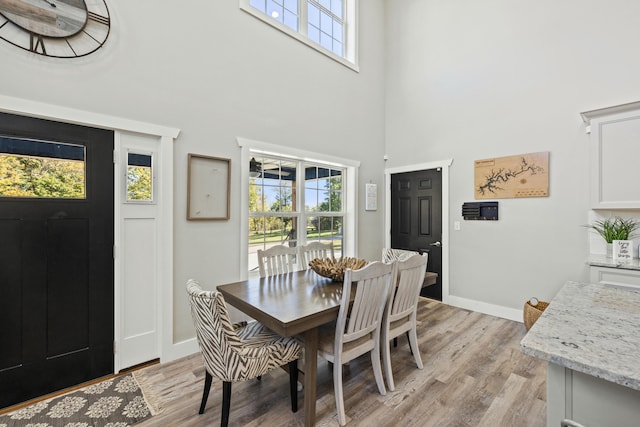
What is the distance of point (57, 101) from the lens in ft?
6.90

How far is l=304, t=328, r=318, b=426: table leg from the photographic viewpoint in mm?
1754

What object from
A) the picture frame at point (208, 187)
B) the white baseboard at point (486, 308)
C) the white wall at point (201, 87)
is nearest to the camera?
the white wall at point (201, 87)

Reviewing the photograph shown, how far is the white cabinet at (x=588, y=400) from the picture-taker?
752mm

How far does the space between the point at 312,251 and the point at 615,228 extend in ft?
10.1

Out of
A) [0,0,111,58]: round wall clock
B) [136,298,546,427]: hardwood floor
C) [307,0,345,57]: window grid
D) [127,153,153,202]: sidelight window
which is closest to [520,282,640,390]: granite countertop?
[136,298,546,427]: hardwood floor

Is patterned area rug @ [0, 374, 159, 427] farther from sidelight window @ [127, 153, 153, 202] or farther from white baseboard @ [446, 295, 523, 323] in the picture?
white baseboard @ [446, 295, 523, 323]

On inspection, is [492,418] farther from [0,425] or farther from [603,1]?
[603,1]

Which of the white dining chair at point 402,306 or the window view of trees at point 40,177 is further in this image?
the white dining chair at point 402,306

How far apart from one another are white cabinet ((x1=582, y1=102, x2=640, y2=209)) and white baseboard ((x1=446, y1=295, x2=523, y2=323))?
1.52m

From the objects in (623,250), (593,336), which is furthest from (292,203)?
(623,250)

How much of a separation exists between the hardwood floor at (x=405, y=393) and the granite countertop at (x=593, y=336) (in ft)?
3.52

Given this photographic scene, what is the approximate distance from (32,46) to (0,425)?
2503 mm

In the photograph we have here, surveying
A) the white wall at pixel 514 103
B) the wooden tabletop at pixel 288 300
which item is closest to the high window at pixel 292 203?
the wooden tabletop at pixel 288 300

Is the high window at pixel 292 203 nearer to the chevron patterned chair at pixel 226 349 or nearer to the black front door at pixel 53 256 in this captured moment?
the black front door at pixel 53 256
